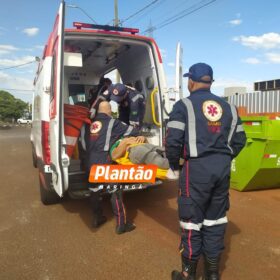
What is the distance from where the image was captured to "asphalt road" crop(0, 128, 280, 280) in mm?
3293

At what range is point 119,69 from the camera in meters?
7.31

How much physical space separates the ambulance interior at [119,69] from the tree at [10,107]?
213 ft

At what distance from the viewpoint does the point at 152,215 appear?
16.4ft

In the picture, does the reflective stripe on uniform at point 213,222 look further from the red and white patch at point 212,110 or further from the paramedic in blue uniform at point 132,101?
the paramedic in blue uniform at point 132,101

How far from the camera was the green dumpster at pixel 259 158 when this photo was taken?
569 centimetres

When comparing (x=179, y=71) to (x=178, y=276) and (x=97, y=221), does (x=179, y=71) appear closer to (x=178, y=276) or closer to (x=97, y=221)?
(x=97, y=221)

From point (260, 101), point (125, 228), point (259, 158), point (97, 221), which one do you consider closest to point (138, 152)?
point (125, 228)

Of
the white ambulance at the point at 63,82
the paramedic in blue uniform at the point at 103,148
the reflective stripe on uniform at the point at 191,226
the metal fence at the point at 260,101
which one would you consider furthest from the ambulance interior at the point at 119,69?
the metal fence at the point at 260,101

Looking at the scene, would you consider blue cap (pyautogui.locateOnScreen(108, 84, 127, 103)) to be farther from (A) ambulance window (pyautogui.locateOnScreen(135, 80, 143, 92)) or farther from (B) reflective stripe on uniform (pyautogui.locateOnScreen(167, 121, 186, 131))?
(B) reflective stripe on uniform (pyautogui.locateOnScreen(167, 121, 186, 131))

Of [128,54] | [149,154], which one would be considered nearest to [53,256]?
[149,154]

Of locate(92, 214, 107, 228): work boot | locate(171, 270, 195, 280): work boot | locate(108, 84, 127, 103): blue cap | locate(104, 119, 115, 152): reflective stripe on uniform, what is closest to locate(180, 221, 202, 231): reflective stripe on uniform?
locate(171, 270, 195, 280): work boot

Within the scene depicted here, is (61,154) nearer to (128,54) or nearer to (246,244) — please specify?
(246,244)

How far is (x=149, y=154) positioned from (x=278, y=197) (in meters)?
2.98

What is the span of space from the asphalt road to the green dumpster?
0.25 meters
